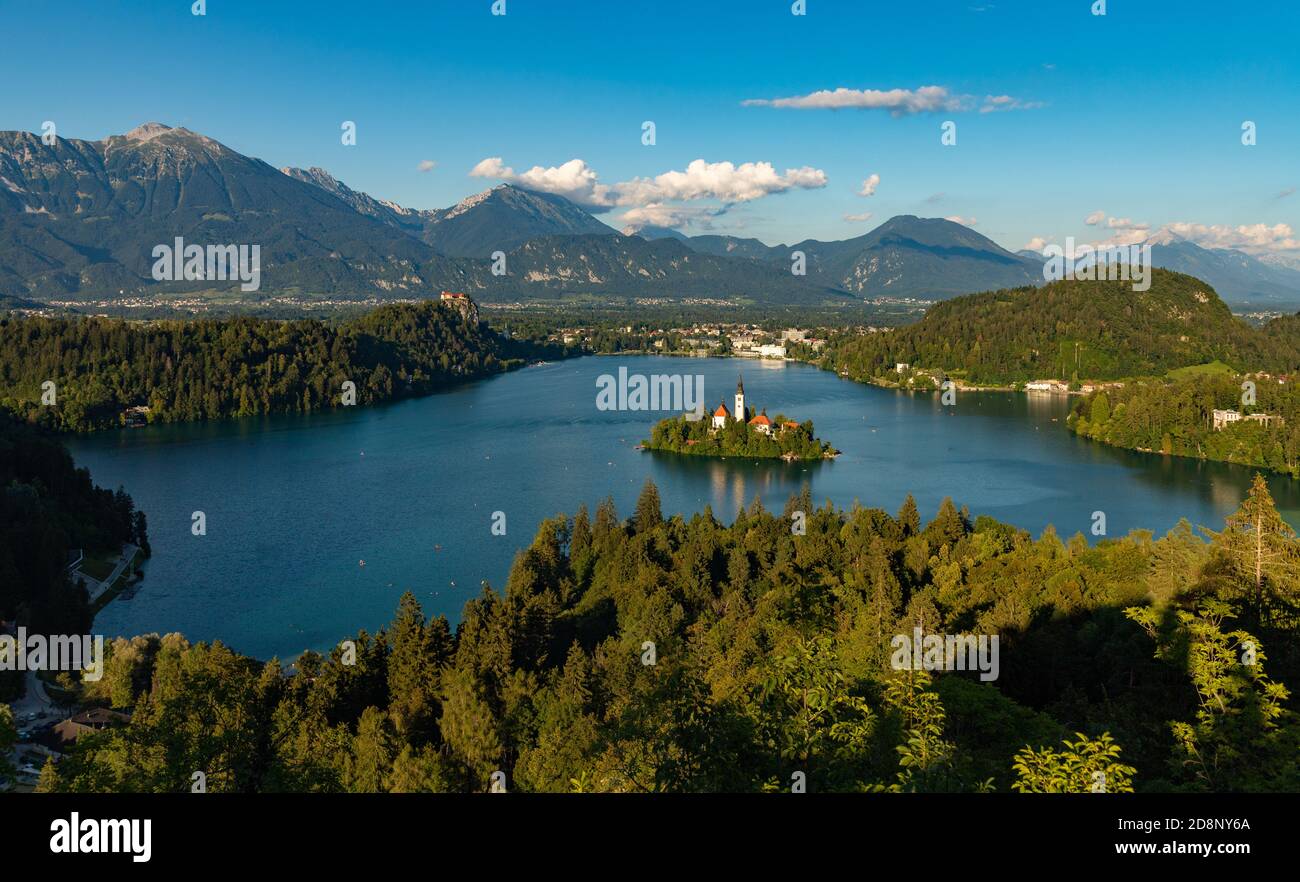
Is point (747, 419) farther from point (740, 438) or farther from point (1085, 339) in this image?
point (1085, 339)

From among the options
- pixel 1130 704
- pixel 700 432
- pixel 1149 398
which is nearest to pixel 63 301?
pixel 700 432

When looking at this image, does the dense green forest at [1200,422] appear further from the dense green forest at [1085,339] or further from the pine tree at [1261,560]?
the pine tree at [1261,560]

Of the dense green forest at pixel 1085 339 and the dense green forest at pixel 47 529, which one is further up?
the dense green forest at pixel 1085 339

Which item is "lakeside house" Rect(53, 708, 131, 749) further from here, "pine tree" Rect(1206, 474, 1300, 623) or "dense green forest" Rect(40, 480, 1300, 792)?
"pine tree" Rect(1206, 474, 1300, 623)

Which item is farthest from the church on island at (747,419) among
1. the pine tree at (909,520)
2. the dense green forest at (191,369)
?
the dense green forest at (191,369)

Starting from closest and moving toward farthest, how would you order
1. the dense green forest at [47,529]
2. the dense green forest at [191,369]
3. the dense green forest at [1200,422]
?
the dense green forest at [47,529]
the dense green forest at [1200,422]
the dense green forest at [191,369]
